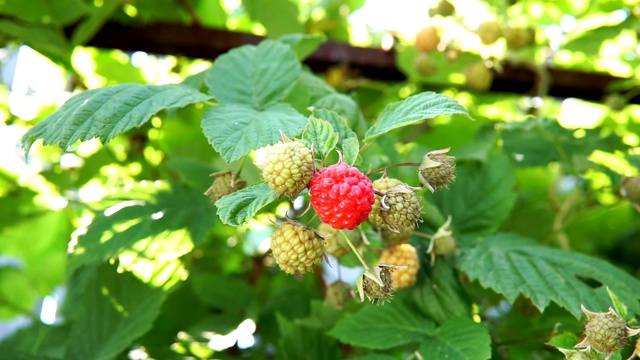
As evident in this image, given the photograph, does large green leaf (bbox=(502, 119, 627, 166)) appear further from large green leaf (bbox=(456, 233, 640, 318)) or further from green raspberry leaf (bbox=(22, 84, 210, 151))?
green raspberry leaf (bbox=(22, 84, 210, 151))

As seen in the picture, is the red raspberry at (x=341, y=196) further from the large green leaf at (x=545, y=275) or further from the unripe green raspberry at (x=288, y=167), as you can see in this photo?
the large green leaf at (x=545, y=275)

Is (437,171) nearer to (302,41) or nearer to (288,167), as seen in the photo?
(288,167)

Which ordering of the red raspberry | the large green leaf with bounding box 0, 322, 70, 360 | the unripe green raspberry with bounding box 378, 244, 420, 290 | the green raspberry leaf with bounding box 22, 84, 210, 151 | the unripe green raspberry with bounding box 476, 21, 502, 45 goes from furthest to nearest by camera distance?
the unripe green raspberry with bounding box 476, 21, 502, 45, the large green leaf with bounding box 0, 322, 70, 360, the unripe green raspberry with bounding box 378, 244, 420, 290, the green raspberry leaf with bounding box 22, 84, 210, 151, the red raspberry

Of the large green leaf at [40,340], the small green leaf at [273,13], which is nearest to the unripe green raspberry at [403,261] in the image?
the large green leaf at [40,340]

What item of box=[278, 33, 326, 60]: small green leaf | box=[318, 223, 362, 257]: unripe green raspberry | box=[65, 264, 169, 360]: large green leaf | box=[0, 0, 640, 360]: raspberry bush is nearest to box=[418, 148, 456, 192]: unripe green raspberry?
box=[0, 0, 640, 360]: raspberry bush

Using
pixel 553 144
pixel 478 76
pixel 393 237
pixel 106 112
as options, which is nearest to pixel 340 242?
pixel 393 237

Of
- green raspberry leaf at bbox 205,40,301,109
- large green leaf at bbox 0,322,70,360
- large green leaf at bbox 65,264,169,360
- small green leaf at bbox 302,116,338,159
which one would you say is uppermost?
small green leaf at bbox 302,116,338,159
